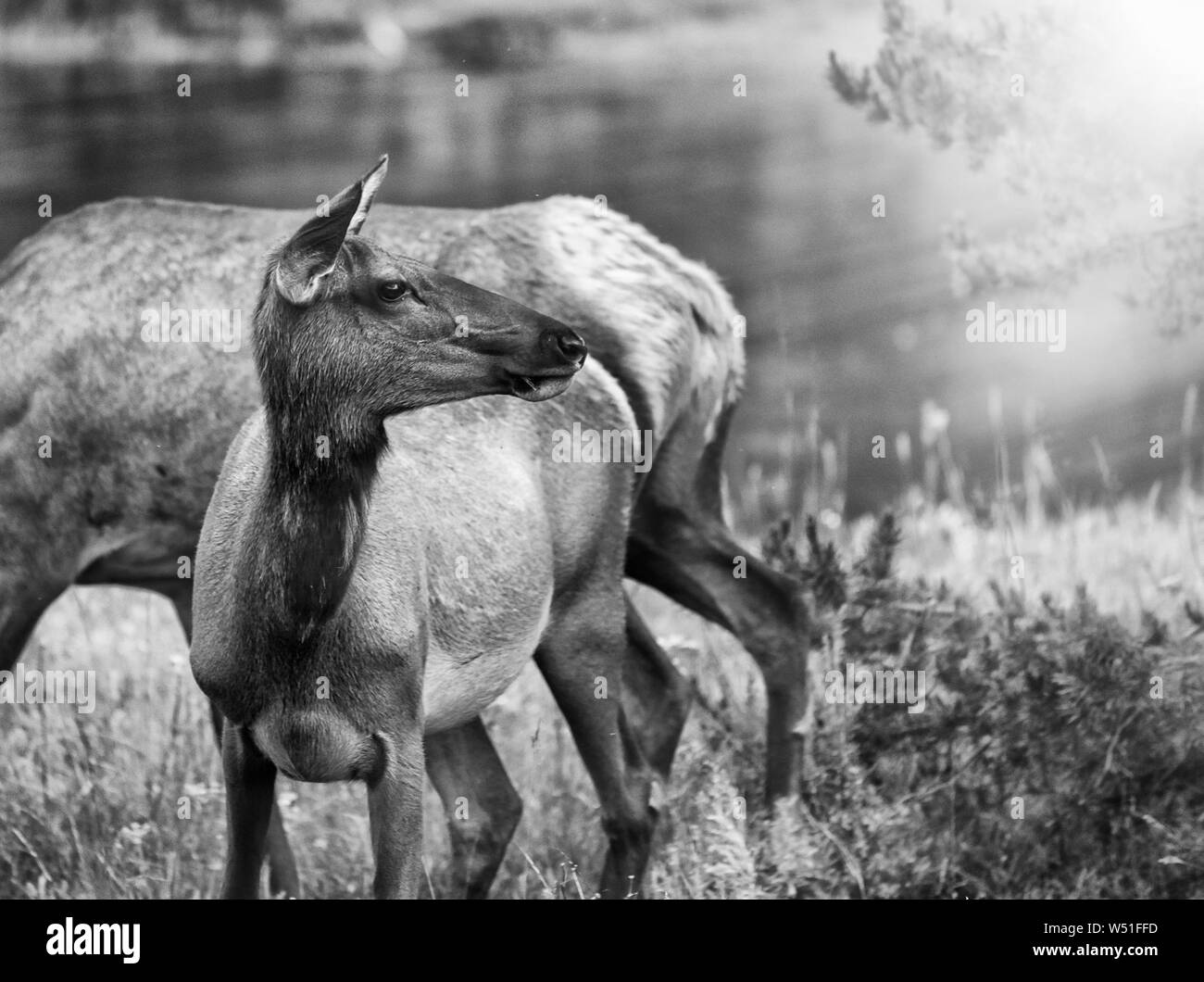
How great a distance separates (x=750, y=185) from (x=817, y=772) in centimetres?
211

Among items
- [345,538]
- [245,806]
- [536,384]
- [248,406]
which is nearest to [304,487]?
[345,538]

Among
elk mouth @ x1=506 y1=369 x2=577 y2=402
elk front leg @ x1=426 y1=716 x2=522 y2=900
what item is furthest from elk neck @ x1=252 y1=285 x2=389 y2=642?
elk front leg @ x1=426 y1=716 x2=522 y2=900

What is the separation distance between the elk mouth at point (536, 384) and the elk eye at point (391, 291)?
0.34 m

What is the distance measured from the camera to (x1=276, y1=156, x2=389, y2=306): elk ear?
4547 millimetres

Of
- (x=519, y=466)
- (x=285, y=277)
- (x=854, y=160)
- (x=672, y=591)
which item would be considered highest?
(x=854, y=160)

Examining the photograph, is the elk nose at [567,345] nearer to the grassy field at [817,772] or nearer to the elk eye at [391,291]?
the elk eye at [391,291]

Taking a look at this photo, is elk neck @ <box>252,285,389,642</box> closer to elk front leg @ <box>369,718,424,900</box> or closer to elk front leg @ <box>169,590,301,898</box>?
elk front leg @ <box>369,718,424,900</box>

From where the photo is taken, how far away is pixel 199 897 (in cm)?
600

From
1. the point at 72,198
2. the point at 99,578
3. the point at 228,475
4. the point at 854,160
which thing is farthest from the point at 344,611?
the point at 854,160

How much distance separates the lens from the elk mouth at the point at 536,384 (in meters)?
4.74

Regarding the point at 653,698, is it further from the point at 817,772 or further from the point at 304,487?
the point at 304,487

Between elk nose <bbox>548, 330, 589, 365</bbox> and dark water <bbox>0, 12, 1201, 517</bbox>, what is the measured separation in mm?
1797

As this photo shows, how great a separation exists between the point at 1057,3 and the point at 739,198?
1.33 metres
